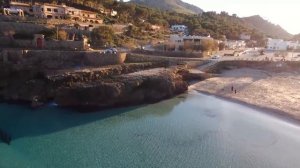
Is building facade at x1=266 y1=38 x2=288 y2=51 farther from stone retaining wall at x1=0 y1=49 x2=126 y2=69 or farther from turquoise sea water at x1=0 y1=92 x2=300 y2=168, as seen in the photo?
turquoise sea water at x1=0 y1=92 x2=300 y2=168

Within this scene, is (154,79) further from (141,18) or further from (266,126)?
(141,18)

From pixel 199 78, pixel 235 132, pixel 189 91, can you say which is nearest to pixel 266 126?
pixel 235 132

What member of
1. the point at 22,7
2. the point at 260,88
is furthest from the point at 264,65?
the point at 22,7

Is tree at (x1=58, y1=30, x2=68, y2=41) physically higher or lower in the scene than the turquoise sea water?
higher

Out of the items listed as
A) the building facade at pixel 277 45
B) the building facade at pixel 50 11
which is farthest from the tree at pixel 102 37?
the building facade at pixel 277 45

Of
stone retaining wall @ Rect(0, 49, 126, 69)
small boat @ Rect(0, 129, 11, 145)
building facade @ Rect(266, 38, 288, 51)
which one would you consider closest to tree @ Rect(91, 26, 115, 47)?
stone retaining wall @ Rect(0, 49, 126, 69)

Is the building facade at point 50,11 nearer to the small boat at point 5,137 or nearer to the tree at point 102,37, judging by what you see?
the tree at point 102,37
